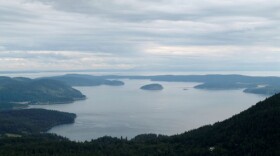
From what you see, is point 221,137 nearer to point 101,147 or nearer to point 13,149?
point 101,147

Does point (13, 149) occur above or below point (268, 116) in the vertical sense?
below

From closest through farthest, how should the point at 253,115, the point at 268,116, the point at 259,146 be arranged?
the point at 259,146 < the point at 268,116 < the point at 253,115

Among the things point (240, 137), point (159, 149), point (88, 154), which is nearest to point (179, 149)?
point (159, 149)

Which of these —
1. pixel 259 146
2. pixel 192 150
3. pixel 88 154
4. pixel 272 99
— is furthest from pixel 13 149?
pixel 272 99

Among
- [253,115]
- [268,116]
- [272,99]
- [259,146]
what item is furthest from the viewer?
[272,99]

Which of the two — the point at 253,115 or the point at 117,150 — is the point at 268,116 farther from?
the point at 117,150

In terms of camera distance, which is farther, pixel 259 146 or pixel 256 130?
pixel 256 130
